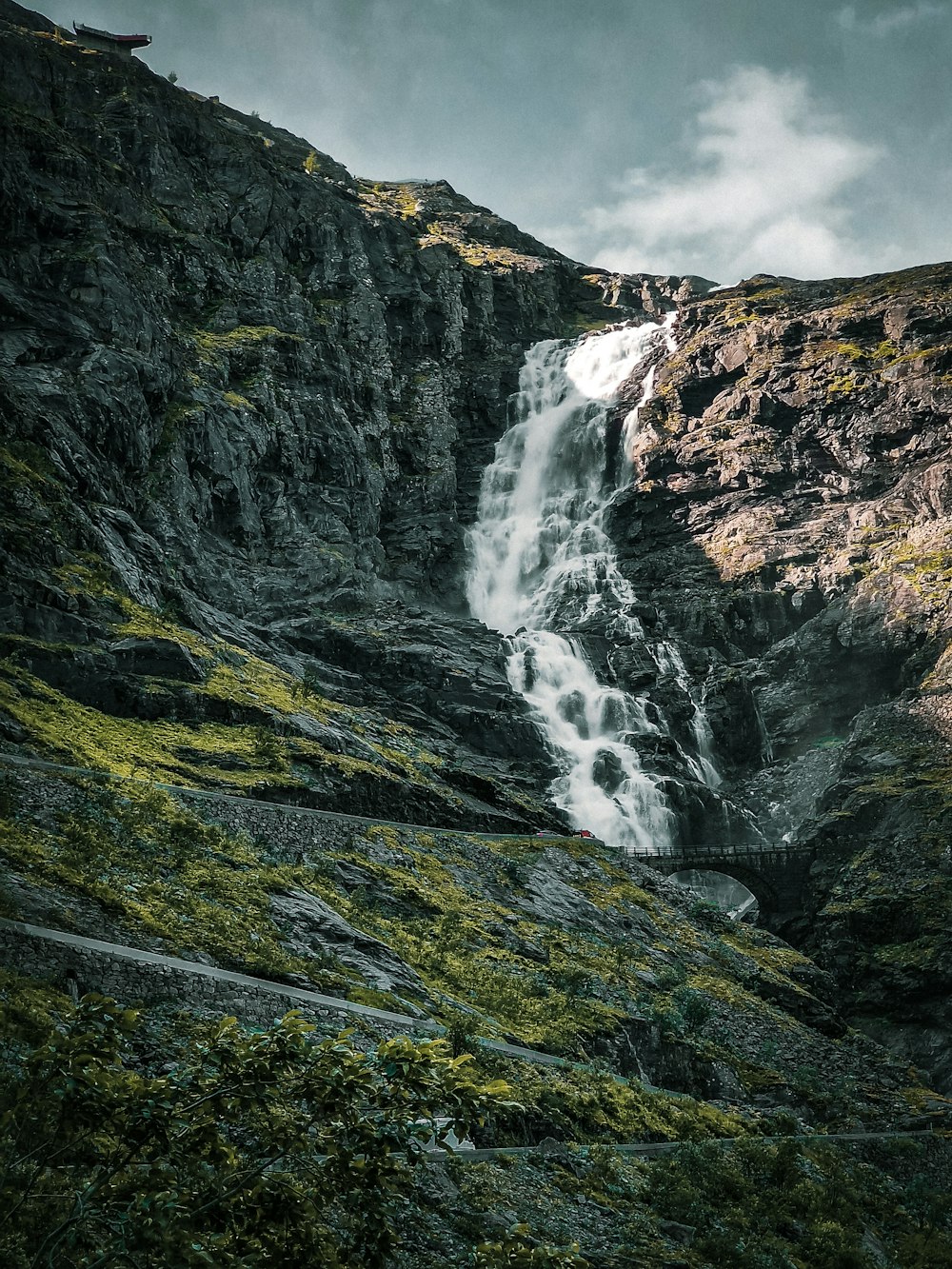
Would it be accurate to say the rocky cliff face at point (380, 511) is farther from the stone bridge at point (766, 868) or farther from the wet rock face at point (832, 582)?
the stone bridge at point (766, 868)

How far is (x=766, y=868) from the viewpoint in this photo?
222 feet

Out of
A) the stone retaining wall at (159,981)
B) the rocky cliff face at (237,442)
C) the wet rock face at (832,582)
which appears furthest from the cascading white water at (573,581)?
the stone retaining wall at (159,981)

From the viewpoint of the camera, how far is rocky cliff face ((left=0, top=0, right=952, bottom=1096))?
51.9 metres

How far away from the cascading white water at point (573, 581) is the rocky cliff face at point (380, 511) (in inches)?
88.3

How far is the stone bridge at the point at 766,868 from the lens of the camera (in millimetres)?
66625

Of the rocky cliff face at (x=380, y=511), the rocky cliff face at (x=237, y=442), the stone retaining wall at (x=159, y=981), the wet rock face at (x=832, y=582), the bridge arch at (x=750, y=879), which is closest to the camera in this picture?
the stone retaining wall at (x=159, y=981)

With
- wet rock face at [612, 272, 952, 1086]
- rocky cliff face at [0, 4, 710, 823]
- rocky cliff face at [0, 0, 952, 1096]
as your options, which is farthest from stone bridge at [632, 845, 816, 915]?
rocky cliff face at [0, 4, 710, 823]

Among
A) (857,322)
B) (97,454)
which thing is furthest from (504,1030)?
(857,322)

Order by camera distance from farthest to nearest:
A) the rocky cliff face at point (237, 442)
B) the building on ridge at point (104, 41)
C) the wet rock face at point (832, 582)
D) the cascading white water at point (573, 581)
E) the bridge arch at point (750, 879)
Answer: the building on ridge at point (104, 41) < the cascading white water at point (573, 581) < the bridge arch at point (750, 879) < the wet rock face at point (832, 582) < the rocky cliff face at point (237, 442)

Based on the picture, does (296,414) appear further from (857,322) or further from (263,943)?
(263,943)

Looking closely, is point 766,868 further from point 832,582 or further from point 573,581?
point 573,581

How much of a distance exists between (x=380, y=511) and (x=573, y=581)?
63.1ft

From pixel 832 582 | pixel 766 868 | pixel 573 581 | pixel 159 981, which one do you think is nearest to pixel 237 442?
pixel 573 581

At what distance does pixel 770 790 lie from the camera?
7719 cm
